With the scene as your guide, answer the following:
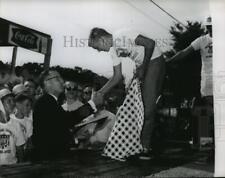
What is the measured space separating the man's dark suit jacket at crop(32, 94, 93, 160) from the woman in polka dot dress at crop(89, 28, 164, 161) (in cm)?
38

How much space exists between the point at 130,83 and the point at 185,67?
59 centimetres

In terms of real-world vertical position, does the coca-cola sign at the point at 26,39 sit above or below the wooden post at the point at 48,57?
above

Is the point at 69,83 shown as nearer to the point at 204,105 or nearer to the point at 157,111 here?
the point at 157,111

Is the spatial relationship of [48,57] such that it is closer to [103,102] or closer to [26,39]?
[26,39]

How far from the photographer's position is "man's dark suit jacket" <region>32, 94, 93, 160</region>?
3.68 m

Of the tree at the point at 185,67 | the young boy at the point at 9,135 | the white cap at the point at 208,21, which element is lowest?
the young boy at the point at 9,135

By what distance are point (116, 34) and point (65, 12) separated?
592 mm

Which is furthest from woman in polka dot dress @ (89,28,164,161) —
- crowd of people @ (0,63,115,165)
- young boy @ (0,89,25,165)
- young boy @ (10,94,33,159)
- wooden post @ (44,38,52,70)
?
young boy @ (0,89,25,165)

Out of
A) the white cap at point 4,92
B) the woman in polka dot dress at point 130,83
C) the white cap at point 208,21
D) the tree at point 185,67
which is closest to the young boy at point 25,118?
the white cap at point 4,92

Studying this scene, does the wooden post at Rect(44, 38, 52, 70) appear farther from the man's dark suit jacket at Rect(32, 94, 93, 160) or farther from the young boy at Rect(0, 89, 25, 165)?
the young boy at Rect(0, 89, 25, 165)

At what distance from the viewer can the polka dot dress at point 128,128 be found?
3.67 m

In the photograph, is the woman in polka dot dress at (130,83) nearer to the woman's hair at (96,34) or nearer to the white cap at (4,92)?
the woman's hair at (96,34)

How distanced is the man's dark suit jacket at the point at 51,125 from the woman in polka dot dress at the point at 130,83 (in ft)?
1.24

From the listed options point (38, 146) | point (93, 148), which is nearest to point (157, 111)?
point (93, 148)
